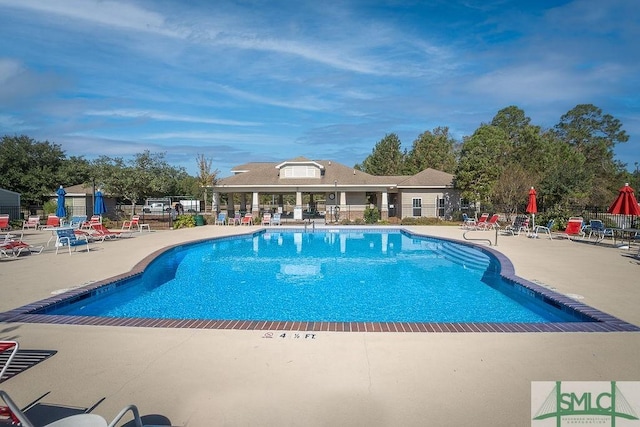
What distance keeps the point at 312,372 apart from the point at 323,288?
572 centimetres

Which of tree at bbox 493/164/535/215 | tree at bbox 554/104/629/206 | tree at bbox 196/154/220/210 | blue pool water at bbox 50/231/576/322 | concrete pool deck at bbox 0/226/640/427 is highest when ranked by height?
tree at bbox 554/104/629/206

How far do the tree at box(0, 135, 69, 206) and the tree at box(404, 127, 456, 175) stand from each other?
39115 millimetres

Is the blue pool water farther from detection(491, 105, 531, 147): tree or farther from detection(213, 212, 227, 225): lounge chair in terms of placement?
detection(491, 105, 531, 147): tree

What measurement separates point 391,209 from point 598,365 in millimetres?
28865

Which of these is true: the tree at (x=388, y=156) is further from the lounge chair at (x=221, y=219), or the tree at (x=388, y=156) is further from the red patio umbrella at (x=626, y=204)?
the red patio umbrella at (x=626, y=204)

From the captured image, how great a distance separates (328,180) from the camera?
29.5m

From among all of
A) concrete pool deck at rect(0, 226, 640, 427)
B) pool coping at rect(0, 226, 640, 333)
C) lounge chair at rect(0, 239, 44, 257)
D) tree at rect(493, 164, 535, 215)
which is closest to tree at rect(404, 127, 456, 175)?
tree at rect(493, 164, 535, 215)

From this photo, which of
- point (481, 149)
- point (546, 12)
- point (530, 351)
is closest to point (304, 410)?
point (530, 351)

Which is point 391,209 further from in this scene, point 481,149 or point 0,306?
point 0,306

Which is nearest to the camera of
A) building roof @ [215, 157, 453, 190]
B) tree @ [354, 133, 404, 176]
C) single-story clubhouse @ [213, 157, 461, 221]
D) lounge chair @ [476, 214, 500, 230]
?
lounge chair @ [476, 214, 500, 230]

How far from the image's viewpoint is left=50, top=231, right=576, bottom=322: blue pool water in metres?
7.26

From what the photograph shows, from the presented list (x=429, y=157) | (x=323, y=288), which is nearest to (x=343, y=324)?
(x=323, y=288)

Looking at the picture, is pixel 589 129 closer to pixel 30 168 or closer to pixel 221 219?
pixel 221 219

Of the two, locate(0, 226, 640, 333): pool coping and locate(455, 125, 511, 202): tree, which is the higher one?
locate(455, 125, 511, 202): tree
